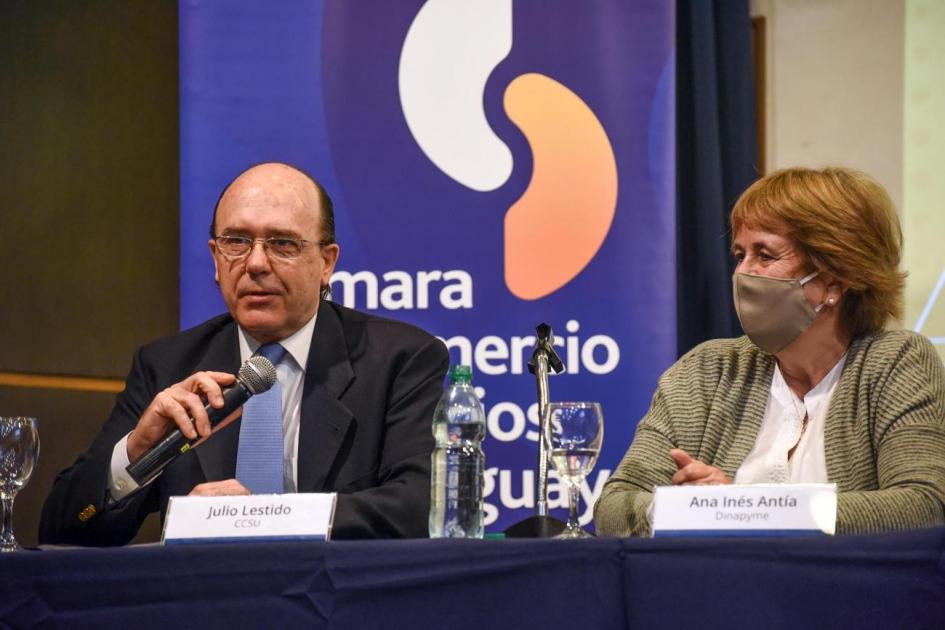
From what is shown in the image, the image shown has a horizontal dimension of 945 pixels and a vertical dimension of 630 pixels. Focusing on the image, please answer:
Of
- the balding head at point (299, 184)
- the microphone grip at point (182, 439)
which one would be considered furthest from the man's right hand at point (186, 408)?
the balding head at point (299, 184)

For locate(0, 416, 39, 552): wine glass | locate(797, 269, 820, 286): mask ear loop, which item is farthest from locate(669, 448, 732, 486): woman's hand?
locate(0, 416, 39, 552): wine glass

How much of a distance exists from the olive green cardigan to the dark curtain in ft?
4.53

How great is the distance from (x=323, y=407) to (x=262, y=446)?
0.15 meters

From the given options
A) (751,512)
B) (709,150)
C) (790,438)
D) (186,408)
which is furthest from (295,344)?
(709,150)

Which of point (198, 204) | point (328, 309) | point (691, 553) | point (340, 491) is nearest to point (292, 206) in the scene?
point (328, 309)

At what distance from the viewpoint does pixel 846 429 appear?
2182mm

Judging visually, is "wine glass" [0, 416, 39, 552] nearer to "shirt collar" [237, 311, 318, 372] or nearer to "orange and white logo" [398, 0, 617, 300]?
"shirt collar" [237, 311, 318, 372]

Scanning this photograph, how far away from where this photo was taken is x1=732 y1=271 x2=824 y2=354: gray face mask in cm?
227

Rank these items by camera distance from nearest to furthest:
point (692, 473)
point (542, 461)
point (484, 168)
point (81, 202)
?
point (692, 473) < point (542, 461) < point (484, 168) < point (81, 202)

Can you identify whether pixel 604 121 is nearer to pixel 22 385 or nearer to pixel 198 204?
pixel 198 204

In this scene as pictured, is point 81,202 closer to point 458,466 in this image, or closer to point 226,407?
point 226,407

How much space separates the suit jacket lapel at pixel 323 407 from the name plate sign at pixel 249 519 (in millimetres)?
728

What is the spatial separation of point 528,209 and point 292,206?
3.17ft

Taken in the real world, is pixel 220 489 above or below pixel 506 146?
below
